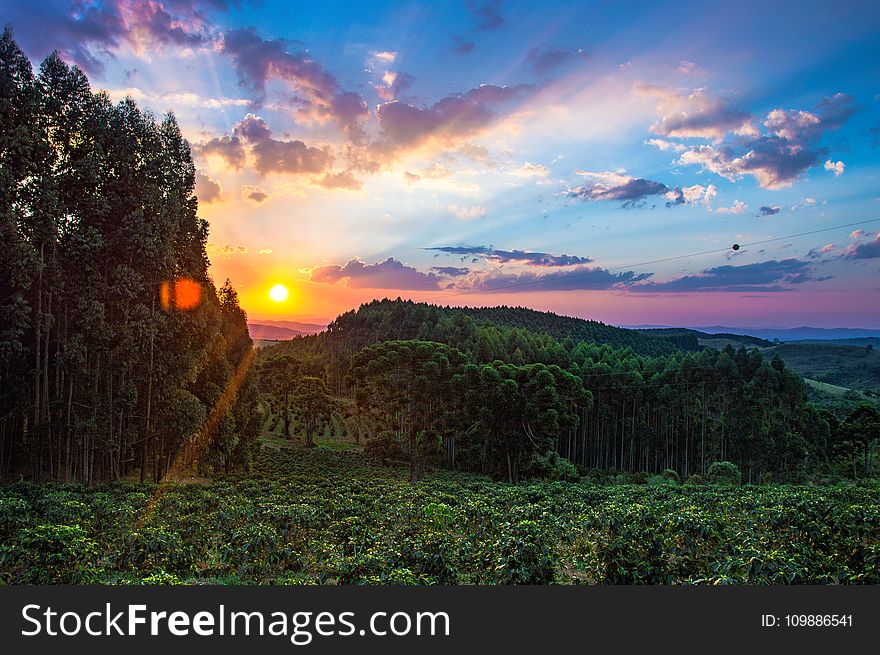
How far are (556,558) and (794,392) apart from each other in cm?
5964

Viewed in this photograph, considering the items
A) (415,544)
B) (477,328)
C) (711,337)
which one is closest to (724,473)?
(415,544)

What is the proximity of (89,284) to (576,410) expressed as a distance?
144 feet

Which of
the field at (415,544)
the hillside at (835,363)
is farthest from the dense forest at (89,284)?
the hillside at (835,363)

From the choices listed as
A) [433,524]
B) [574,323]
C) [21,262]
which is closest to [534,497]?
[433,524]

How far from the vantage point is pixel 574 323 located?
15550cm

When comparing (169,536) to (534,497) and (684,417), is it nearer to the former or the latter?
(534,497)

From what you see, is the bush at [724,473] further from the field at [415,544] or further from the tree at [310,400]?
the tree at [310,400]

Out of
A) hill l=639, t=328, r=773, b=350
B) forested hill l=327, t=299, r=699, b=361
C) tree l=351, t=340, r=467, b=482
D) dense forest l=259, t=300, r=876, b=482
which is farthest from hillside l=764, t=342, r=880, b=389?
tree l=351, t=340, r=467, b=482

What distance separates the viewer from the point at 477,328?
8588cm

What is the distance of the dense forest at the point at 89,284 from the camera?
2105 cm

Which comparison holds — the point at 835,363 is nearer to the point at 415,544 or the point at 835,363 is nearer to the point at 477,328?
the point at 477,328

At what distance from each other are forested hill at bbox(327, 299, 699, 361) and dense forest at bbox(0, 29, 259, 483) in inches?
1744

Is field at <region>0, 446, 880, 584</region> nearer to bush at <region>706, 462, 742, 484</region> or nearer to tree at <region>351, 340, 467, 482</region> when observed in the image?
tree at <region>351, 340, 467, 482</region>

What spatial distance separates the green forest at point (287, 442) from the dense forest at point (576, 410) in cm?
25
